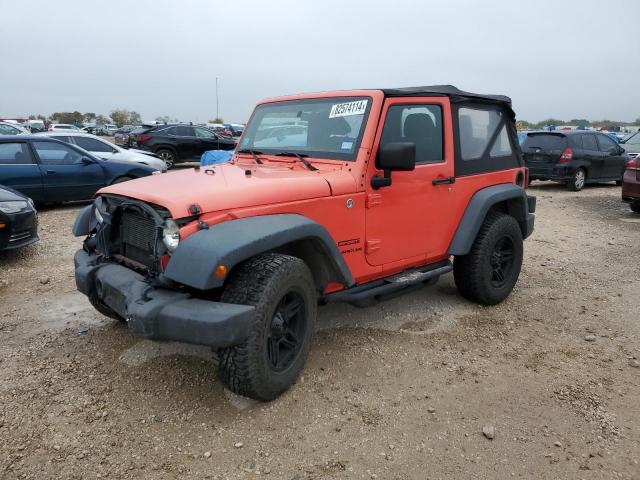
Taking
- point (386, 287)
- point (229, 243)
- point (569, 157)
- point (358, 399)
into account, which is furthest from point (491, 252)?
point (569, 157)

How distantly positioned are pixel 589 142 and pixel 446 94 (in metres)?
10.8

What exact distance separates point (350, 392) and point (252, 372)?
0.77 meters

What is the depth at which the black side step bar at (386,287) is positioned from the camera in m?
3.57

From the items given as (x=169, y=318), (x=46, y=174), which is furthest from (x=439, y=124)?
(x=46, y=174)

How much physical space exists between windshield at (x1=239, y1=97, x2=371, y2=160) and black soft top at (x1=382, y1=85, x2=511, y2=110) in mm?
287

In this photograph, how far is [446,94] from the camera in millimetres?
4152

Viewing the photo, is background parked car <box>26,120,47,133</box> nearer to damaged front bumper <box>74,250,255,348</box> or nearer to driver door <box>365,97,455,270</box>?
driver door <box>365,97,455,270</box>

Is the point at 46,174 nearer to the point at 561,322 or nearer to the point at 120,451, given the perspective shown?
the point at 120,451

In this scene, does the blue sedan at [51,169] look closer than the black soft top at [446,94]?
No

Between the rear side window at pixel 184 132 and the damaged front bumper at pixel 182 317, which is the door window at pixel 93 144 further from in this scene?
the damaged front bumper at pixel 182 317

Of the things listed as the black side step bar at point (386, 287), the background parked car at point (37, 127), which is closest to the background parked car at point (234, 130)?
the background parked car at point (37, 127)

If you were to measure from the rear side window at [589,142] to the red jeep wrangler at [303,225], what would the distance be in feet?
30.9

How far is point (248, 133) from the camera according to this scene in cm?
444

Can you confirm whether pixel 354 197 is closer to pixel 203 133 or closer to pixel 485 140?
pixel 485 140
